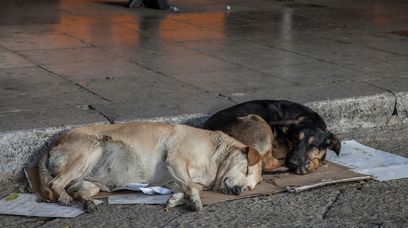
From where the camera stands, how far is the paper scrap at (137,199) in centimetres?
571

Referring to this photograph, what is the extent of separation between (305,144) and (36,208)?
79.3 inches

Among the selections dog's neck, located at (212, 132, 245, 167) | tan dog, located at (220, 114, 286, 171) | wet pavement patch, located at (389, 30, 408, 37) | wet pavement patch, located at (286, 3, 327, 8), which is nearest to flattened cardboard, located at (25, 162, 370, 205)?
tan dog, located at (220, 114, 286, 171)

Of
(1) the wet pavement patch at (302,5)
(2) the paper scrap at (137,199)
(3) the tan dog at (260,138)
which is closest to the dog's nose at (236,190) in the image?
(2) the paper scrap at (137,199)

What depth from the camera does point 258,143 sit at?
646cm

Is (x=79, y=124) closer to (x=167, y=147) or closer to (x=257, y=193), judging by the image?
(x=167, y=147)

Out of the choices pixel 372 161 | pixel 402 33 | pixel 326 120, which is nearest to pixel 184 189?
pixel 372 161

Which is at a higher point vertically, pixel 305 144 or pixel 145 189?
pixel 305 144

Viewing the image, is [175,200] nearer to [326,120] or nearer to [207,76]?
[326,120]

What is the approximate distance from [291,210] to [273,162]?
88cm

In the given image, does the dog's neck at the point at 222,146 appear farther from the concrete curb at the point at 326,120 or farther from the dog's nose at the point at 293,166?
the concrete curb at the point at 326,120

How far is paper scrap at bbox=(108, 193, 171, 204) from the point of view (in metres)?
5.71

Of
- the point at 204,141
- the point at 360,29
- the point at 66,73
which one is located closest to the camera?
the point at 204,141

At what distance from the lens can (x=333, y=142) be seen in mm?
6559

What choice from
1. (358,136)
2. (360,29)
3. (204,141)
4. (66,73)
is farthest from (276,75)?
(360,29)
